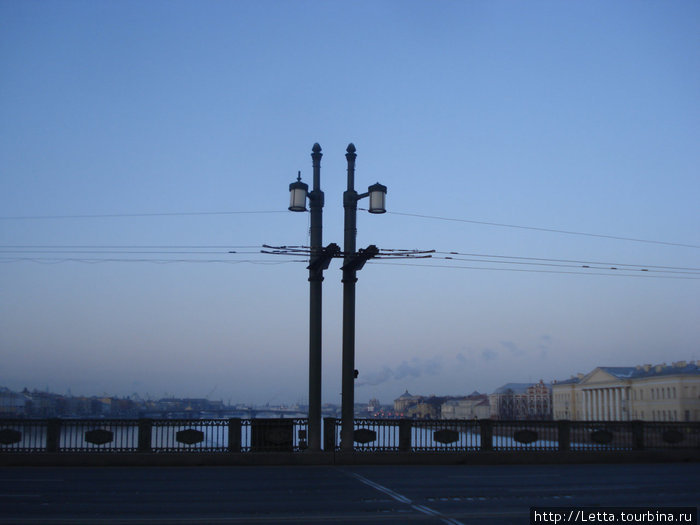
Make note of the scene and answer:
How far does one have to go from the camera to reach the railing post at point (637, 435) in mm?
25328

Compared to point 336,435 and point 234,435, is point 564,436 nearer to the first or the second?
point 336,435

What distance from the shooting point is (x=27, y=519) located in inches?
434

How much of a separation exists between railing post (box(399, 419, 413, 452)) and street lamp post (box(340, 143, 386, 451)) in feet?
5.77

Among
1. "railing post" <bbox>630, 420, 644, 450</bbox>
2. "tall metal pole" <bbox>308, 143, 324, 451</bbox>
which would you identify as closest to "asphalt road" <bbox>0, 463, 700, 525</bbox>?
"tall metal pole" <bbox>308, 143, 324, 451</bbox>

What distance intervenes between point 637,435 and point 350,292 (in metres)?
11.4

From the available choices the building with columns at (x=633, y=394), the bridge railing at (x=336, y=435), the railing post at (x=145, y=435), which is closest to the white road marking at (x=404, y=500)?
the bridge railing at (x=336, y=435)

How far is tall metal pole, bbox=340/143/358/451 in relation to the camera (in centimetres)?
2234

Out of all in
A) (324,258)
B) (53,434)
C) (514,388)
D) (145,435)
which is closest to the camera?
(53,434)

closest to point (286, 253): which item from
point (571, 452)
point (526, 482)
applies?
point (526, 482)

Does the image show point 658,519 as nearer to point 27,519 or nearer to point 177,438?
point 27,519

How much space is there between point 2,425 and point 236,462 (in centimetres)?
693

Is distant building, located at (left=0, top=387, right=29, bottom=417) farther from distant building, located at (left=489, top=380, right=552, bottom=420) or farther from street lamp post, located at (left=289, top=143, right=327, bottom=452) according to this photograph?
distant building, located at (left=489, top=380, right=552, bottom=420)

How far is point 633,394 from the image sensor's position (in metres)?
108

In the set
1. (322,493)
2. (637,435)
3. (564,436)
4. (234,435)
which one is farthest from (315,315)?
(637,435)
